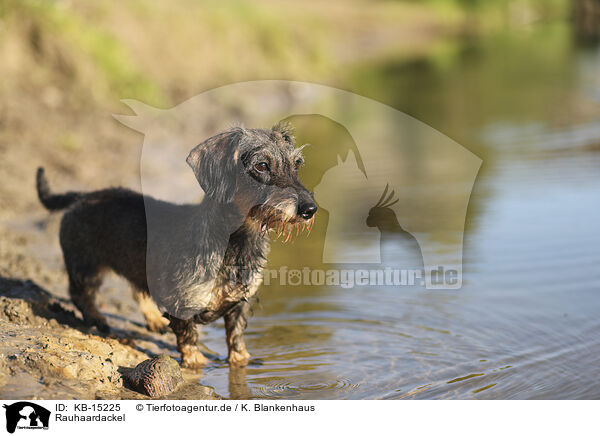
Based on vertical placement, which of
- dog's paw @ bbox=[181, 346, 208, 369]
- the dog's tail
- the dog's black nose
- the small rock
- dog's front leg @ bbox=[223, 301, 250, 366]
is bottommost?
the small rock

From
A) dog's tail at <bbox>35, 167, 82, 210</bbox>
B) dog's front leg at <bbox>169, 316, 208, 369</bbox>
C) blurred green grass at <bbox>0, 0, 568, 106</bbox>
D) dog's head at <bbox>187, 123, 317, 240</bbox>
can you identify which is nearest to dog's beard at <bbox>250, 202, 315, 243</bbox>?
Answer: dog's head at <bbox>187, 123, 317, 240</bbox>

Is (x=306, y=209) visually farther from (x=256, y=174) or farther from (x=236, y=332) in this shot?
(x=236, y=332)

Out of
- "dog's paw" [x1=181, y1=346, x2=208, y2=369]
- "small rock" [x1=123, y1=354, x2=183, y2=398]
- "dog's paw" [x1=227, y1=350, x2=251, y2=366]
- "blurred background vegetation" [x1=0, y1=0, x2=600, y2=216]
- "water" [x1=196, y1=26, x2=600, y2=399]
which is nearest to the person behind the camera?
"small rock" [x1=123, y1=354, x2=183, y2=398]

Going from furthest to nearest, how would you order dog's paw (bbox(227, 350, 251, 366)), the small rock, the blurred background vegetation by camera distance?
the blurred background vegetation < dog's paw (bbox(227, 350, 251, 366)) < the small rock

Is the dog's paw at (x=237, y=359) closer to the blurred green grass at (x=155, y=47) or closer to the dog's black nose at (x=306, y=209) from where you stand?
the dog's black nose at (x=306, y=209)

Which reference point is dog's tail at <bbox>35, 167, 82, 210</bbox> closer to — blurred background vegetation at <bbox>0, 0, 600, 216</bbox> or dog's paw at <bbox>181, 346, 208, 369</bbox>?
dog's paw at <bbox>181, 346, 208, 369</bbox>

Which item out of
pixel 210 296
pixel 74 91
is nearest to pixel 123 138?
pixel 74 91

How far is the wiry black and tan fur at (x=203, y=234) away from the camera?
524 cm

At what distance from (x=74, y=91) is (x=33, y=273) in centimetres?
726

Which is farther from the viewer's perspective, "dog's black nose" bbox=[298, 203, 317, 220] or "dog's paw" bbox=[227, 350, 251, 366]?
"dog's paw" bbox=[227, 350, 251, 366]

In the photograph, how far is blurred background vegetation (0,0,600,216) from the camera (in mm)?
12023

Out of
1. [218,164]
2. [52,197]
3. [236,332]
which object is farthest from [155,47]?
[218,164]

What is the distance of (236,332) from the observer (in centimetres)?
598

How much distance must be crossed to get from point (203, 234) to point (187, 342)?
0.93 m
